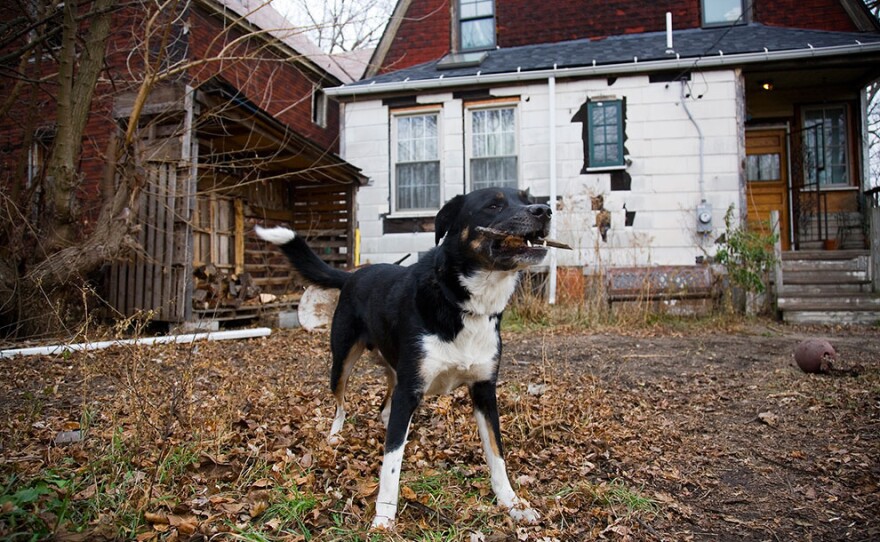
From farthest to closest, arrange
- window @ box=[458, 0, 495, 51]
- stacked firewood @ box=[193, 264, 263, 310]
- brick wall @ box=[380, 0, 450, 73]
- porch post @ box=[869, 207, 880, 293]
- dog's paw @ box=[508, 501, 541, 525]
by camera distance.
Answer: brick wall @ box=[380, 0, 450, 73]
window @ box=[458, 0, 495, 51]
porch post @ box=[869, 207, 880, 293]
stacked firewood @ box=[193, 264, 263, 310]
dog's paw @ box=[508, 501, 541, 525]

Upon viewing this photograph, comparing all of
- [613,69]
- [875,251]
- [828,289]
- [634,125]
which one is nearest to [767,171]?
[875,251]

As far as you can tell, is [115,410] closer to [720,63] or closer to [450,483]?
[450,483]

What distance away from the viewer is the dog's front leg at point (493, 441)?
267 centimetres

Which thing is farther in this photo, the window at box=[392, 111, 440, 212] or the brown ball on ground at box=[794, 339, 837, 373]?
the window at box=[392, 111, 440, 212]

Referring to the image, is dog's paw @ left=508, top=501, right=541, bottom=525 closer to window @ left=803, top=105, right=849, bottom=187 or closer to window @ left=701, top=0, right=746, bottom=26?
window @ left=803, top=105, right=849, bottom=187

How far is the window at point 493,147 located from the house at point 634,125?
0.03 m

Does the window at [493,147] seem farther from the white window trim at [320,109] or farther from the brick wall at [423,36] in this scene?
the white window trim at [320,109]

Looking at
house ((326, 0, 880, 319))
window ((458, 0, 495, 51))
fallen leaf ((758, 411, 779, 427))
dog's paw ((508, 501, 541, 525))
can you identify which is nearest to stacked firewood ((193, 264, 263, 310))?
house ((326, 0, 880, 319))

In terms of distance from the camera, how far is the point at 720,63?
1037 cm

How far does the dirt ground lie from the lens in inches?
93.3

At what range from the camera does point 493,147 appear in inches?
458

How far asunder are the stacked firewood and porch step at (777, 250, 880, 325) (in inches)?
356

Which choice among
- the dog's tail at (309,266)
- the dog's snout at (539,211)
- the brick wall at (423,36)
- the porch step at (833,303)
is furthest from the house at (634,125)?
the dog's snout at (539,211)

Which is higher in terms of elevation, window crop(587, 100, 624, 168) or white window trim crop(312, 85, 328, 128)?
white window trim crop(312, 85, 328, 128)
